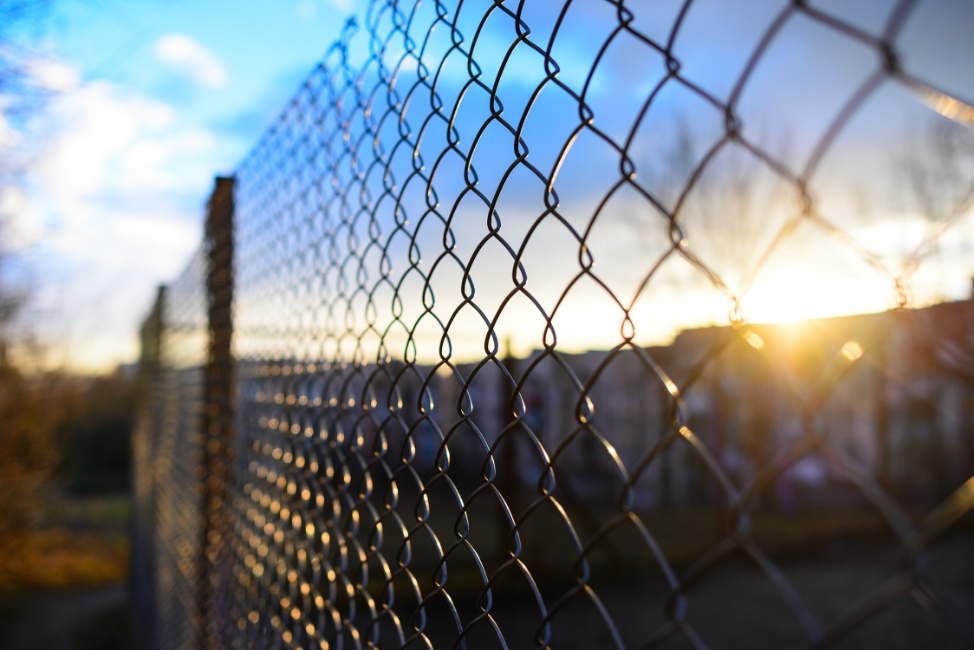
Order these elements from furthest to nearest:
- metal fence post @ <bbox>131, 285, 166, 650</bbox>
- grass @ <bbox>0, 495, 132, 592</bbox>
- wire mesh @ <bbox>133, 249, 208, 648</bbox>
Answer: grass @ <bbox>0, 495, 132, 592</bbox>, metal fence post @ <bbox>131, 285, 166, 650</bbox>, wire mesh @ <bbox>133, 249, 208, 648</bbox>

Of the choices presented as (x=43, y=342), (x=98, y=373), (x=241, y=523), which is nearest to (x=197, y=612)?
(x=241, y=523)

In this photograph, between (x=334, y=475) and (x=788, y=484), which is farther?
(x=788, y=484)

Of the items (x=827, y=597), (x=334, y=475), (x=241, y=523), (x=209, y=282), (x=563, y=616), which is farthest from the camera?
(x=827, y=597)

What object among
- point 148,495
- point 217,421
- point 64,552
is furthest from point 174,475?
point 64,552

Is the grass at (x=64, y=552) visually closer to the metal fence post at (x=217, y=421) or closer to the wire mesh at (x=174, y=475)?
the wire mesh at (x=174, y=475)

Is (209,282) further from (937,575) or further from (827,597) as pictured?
(937,575)

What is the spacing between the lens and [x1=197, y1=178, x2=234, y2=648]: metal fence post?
2207 mm

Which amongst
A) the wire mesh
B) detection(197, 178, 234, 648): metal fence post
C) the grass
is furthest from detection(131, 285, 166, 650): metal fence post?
the grass

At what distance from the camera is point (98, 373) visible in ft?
34.0

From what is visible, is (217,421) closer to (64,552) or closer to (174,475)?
(174,475)

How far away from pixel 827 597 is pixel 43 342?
8.99 metres

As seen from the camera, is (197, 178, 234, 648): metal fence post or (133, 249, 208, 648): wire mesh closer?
(197, 178, 234, 648): metal fence post

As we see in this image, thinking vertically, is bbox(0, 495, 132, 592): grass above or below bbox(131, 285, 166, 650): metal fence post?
below

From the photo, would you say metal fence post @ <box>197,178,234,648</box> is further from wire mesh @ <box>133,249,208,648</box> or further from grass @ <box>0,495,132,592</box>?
grass @ <box>0,495,132,592</box>
